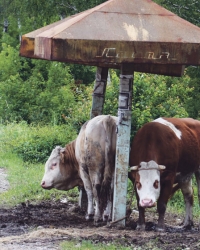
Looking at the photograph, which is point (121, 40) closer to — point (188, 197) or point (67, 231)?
point (67, 231)

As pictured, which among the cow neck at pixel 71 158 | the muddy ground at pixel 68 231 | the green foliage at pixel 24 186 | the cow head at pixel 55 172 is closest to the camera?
the muddy ground at pixel 68 231

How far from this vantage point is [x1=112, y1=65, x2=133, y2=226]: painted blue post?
982 cm

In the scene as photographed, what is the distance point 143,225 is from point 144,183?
687 millimetres

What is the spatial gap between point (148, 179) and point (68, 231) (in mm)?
1351

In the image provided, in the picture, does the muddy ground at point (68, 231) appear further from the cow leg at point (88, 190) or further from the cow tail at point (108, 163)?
the cow tail at point (108, 163)

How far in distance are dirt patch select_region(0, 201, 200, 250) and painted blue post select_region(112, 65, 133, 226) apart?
0.97 ft

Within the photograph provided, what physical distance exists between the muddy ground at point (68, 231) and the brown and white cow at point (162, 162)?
43 cm

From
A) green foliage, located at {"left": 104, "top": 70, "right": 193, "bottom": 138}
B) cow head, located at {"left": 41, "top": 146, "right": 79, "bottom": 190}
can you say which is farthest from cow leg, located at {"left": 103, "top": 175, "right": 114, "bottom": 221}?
green foliage, located at {"left": 104, "top": 70, "right": 193, "bottom": 138}

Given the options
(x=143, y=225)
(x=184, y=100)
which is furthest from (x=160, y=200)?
(x=184, y=100)

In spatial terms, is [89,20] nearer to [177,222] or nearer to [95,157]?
[95,157]

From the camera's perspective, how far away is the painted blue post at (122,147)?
9820 mm

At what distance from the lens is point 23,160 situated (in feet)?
56.2

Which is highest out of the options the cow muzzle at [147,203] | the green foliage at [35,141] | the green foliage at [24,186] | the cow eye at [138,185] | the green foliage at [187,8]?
the green foliage at [187,8]

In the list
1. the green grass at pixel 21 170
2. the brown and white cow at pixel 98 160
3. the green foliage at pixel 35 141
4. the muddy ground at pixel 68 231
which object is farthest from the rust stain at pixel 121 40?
the green foliage at pixel 35 141
